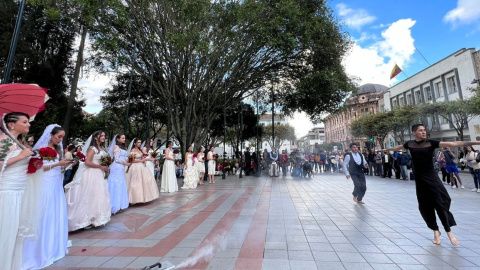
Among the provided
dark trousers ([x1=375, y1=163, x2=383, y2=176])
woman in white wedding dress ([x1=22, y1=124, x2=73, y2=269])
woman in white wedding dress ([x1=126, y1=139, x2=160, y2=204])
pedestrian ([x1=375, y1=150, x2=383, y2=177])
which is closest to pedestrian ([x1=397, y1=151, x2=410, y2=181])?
pedestrian ([x1=375, y1=150, x2=383, y2=177])

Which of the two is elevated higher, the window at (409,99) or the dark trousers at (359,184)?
the window at (409,99)

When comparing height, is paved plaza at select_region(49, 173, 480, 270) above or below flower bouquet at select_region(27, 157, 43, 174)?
below

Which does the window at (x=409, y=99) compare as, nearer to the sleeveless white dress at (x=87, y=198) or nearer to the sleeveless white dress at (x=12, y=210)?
the sleeveless white dress at (x=87, y=198)

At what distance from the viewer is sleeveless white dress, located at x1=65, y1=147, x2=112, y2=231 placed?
4.52 meters

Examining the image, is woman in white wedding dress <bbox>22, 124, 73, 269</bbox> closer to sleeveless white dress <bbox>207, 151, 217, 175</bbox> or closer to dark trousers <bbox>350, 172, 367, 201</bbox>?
dark trousers <bbox>350, 172, 367, 201</bbox>

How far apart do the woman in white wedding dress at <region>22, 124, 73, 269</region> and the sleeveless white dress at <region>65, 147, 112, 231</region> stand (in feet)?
3.17

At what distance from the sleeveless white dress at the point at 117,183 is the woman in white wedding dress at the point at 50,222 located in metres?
2.22

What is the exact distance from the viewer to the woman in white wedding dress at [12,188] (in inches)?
101

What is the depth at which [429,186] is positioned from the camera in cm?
399

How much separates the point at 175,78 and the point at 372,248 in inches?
556

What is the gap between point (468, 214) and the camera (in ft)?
18.9

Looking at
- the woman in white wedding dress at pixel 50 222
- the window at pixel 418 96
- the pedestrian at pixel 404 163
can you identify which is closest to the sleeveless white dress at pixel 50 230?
the woman in white wedding dress at pixel 50 222

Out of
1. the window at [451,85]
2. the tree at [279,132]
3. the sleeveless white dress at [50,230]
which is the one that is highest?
the window at [451,85]

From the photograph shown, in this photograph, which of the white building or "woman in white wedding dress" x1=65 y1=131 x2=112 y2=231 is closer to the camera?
"woman in white wedding dress" x1=65 y1=131 x2=112 y2=231
